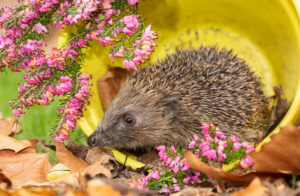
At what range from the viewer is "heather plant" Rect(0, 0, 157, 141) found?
2855 mm

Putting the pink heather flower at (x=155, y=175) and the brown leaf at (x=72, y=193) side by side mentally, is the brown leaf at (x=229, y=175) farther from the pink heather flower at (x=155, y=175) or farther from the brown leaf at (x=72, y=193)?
the brown leaf at (x=72, y=193)

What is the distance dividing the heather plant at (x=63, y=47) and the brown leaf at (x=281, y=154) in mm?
1277

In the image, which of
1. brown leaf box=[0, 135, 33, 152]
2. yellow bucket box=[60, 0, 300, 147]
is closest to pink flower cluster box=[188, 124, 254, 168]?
yellow bucket box=[60, 0, 300, 147]

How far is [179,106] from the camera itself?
3.31 meters

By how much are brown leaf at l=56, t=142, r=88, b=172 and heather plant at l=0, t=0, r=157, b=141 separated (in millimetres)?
120

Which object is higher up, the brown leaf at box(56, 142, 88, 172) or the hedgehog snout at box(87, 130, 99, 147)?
the hedgehog snout at box(87, 130, 99, 147)

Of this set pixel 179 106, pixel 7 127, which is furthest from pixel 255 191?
pixel 7 127

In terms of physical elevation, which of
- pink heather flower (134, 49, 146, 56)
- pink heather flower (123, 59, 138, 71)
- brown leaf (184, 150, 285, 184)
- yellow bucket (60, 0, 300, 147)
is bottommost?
brown leaf (184, 150, 285, 184)

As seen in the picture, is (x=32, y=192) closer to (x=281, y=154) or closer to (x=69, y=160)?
(x=69, y=160)

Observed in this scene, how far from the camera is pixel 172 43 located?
14.9ft

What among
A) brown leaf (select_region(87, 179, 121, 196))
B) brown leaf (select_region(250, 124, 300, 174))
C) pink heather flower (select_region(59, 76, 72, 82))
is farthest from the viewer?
pink heather flower (select_region(59, 76, 72, 82))

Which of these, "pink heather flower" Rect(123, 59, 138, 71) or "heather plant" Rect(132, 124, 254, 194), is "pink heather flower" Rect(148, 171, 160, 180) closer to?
"heather plant" Rect(132, 124, 254, 194)

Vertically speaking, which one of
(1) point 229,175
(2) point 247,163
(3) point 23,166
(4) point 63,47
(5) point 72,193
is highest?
(4) point 63,47

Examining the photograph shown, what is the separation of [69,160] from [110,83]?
132cm
